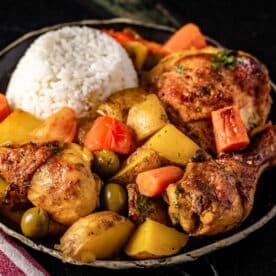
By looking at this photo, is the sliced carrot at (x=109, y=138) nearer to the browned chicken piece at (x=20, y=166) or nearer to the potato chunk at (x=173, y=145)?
the potato chunk at (x=173, y=145)

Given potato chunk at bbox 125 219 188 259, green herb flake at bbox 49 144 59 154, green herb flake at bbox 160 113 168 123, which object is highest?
green herb flake at bbox 49 144 59 154

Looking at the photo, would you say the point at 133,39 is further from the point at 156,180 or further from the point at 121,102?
the point at 156,180

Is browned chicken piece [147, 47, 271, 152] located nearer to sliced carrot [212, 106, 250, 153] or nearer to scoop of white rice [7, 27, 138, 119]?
sliced carrot [212, 106, 250, 153]

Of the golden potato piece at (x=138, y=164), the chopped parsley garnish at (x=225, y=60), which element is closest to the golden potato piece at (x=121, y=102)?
the golden potato piece at (x=138, y=164)

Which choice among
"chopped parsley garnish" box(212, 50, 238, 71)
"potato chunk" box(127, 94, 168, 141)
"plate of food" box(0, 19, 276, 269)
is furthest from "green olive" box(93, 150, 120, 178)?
"chopped parsley garnish" box(212, 50, 238, 71)

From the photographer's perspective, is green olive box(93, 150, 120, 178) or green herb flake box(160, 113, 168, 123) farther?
green herb flake box(160, 113, 168, 123)

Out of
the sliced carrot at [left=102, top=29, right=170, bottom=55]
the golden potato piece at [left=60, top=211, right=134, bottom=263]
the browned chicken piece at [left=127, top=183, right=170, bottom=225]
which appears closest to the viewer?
the golden potato piece at [left=60, top=211, right=134, bottom=263]
